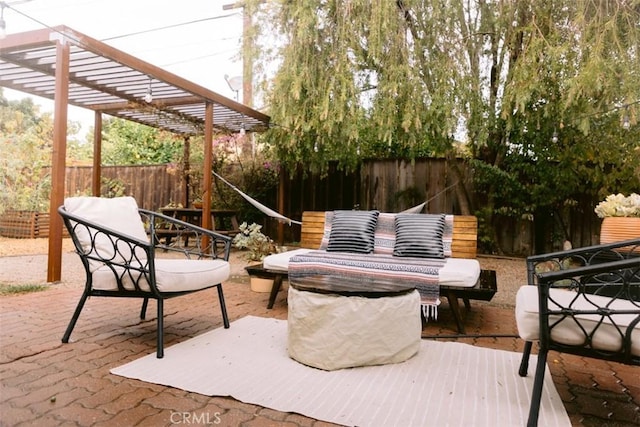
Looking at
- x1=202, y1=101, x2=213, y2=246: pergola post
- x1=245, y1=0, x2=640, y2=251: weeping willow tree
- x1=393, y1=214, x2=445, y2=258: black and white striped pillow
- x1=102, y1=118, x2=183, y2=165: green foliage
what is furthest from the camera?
x1=102, y1=118, x2=183, y2=165: green foliage

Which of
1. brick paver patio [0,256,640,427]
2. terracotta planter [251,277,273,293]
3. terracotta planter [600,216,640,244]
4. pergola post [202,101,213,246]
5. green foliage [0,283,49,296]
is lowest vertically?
brick paver patio [0,256,640,427]

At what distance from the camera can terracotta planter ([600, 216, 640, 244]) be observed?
2652mm

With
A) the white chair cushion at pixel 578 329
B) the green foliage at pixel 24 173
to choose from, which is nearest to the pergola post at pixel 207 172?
the green foliage at pixel 24 173

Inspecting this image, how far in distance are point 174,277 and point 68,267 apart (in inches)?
126

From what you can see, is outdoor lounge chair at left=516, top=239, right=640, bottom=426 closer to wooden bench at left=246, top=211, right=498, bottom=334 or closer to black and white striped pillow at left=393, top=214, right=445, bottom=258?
wooden bench at left=246, top=211, right=498, bottom=334

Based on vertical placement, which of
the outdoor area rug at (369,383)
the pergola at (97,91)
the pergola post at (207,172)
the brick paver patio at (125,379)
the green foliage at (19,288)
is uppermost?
the pergola at (97,91)

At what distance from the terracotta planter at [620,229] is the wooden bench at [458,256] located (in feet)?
2.56

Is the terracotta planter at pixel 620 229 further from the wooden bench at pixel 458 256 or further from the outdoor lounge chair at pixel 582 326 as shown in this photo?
the outdoor lounge chair at pixel 582 326

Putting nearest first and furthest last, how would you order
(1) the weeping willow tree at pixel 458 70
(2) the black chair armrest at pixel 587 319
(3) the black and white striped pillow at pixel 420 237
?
(2) the black chair armrest at pixel 587 319, (3) the black and white striped pillow at pixel 420 237, (1) the weeping willow tree at pixel 458 70

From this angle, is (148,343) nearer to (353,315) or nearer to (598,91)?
(353,315)

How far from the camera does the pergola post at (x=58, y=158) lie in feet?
11.3

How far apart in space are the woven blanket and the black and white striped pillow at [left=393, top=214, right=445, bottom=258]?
8 centimetres

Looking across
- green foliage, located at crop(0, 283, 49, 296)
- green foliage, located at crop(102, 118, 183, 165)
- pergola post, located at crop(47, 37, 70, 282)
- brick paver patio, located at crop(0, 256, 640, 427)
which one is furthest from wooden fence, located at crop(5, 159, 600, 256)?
Answer: green foliage, located at crop(0, 283, 49, 296)

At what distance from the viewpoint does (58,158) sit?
3498 mm
